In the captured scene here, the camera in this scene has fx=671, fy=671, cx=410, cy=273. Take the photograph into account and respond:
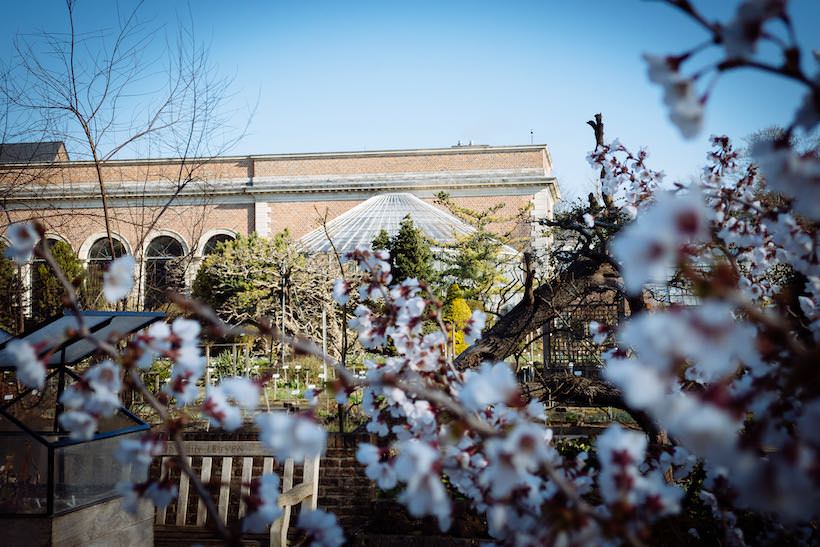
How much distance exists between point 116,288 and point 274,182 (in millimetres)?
22494

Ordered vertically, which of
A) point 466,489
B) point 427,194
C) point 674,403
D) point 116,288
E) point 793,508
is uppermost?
point 427,194

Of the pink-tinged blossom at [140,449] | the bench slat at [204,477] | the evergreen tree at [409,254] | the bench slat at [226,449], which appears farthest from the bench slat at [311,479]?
the evergreen tree at [409,254]

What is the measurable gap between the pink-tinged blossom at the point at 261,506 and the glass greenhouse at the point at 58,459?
1.19 metres

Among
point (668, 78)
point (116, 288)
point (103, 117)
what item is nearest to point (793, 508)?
point (668, 78)

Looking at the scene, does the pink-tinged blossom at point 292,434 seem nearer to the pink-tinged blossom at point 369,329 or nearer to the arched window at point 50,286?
the pink-tinged blossom at point 369,329

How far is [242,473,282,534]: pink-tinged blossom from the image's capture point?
1.33 meters

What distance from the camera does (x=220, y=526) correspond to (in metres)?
1.25

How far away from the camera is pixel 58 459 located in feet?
8.27

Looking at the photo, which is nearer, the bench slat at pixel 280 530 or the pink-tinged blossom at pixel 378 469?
the pink-tinged blossom at pixel 378 469

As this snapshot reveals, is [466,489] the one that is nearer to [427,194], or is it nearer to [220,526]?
[220,526]

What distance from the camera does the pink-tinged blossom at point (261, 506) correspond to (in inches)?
52.3

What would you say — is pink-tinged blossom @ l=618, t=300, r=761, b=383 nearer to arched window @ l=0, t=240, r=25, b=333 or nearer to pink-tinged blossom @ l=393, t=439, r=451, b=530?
pink-tinged blossom @ l=393, t=439, r=451, b=530

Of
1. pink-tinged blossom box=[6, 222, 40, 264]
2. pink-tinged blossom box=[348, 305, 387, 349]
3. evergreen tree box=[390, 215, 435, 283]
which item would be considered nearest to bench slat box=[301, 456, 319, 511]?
pink-tinged blossom box=[348, 305, 387, 349]

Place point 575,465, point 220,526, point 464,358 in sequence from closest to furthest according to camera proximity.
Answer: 1. point 220,526
2. point 575,465
3. point 464,358
